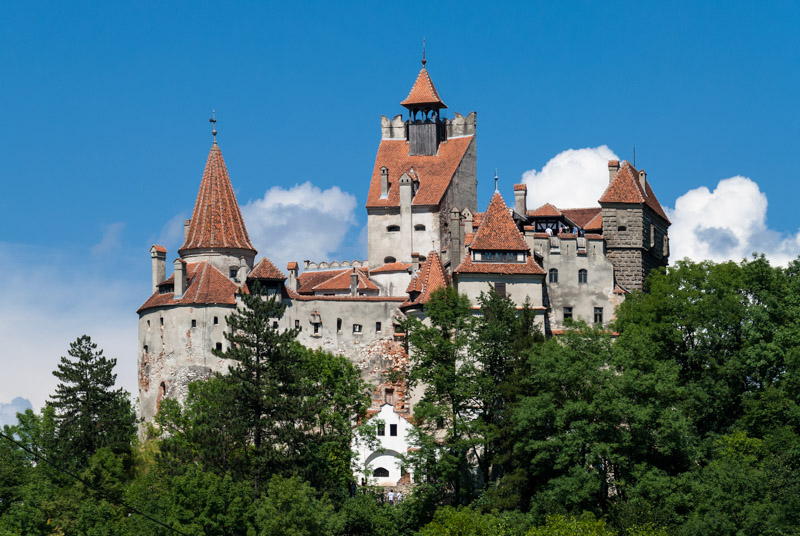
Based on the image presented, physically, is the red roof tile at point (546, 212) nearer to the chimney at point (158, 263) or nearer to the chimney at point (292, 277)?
the chimney at point (292, 277)

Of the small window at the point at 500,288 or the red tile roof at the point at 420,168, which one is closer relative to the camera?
the small window at the point at 500,288

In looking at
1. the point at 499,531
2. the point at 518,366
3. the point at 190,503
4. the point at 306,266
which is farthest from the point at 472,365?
the point at 306,266

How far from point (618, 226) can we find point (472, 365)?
1806 centimetres

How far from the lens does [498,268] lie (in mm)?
86688

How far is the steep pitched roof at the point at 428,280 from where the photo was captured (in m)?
89.5

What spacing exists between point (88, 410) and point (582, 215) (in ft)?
104

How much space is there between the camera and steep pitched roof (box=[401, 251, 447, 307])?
8950 cm

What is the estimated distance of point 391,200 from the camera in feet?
345

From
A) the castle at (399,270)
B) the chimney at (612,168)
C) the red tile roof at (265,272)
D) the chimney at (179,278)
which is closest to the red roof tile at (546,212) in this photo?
the castle at (399,270)

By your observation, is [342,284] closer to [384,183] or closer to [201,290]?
[201,290]

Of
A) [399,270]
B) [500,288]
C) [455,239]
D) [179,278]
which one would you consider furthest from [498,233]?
[179,278]

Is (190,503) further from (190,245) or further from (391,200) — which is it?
(391,200)

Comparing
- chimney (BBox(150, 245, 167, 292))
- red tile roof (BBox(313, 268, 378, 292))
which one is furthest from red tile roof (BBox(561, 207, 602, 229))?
chimney (BBox(150, 245, 167, 292))

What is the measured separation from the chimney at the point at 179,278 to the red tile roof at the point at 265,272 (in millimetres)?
4917
